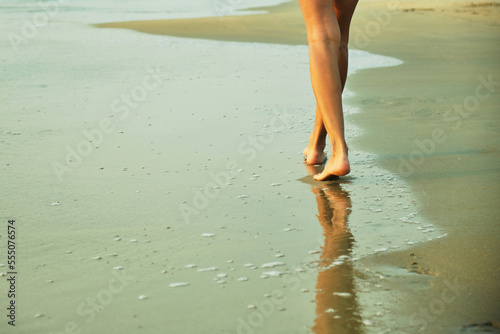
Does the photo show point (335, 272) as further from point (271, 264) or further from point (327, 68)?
point (327, 68)

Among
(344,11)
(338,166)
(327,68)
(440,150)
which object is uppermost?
(344,11)

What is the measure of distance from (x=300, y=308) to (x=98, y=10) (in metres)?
15.9

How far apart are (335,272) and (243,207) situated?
A: 0.77m

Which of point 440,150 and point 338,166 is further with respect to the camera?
point 440,150

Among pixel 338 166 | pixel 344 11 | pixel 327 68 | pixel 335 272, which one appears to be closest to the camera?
pixel 335 272

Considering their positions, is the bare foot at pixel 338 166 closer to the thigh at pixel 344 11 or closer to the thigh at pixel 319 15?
the thigh at pixel 319 15

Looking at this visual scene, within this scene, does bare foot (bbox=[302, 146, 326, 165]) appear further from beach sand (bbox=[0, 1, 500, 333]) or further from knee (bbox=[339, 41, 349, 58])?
knee (bbox=[339, 41, 349, 58])

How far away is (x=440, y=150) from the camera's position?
143 inches

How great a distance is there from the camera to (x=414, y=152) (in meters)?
3.59

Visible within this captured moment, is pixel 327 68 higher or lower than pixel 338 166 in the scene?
higher

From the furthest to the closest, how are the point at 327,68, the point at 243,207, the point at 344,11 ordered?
the point at 344,11
the point at 327,68
the point at 243,207

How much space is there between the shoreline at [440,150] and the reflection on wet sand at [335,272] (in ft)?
0.38

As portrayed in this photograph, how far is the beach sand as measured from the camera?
75.0 inches

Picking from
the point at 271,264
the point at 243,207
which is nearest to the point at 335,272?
the point at 271,264
